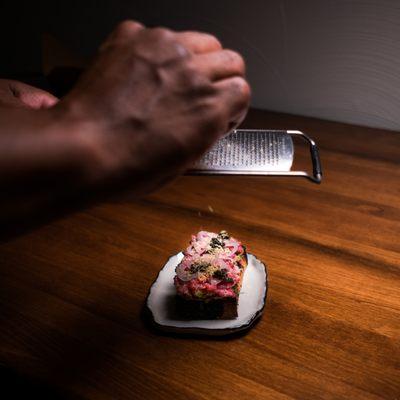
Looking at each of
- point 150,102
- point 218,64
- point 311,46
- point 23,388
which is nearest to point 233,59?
point 218,64

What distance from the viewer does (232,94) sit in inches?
23.8

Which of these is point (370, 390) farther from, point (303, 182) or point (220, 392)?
point (303, 182)

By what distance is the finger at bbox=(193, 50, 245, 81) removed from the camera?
1.92ft

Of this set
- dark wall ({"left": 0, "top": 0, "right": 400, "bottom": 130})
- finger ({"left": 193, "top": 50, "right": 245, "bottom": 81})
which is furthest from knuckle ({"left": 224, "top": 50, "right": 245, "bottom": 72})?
dark wall ({"left": 0, "top": 0, "right": 400, "bottom": 130})

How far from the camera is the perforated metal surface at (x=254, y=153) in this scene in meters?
1.06

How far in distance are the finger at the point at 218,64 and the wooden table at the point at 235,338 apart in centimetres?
62

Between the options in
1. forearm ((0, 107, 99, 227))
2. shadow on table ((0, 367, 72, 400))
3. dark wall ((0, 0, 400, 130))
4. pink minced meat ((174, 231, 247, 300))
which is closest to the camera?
forearm ((0, 107, 99, 227))

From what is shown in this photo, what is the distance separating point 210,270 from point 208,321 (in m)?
0.11

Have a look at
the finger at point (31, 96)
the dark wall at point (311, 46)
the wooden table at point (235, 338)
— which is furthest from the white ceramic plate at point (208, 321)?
the dark wall at point (311, 46)

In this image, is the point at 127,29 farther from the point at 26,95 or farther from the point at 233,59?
the point at 26,95

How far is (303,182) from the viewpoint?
1710mm

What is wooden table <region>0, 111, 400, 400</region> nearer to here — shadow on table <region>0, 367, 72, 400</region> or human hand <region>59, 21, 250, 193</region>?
shadow on table <region>0, 367, 72, 400</region>

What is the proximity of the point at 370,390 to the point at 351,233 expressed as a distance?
1.85ft

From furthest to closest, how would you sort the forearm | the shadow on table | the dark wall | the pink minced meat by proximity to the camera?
1. the dark wall
2. the pink minced meat
3. the shadow on table
4. the forearm
